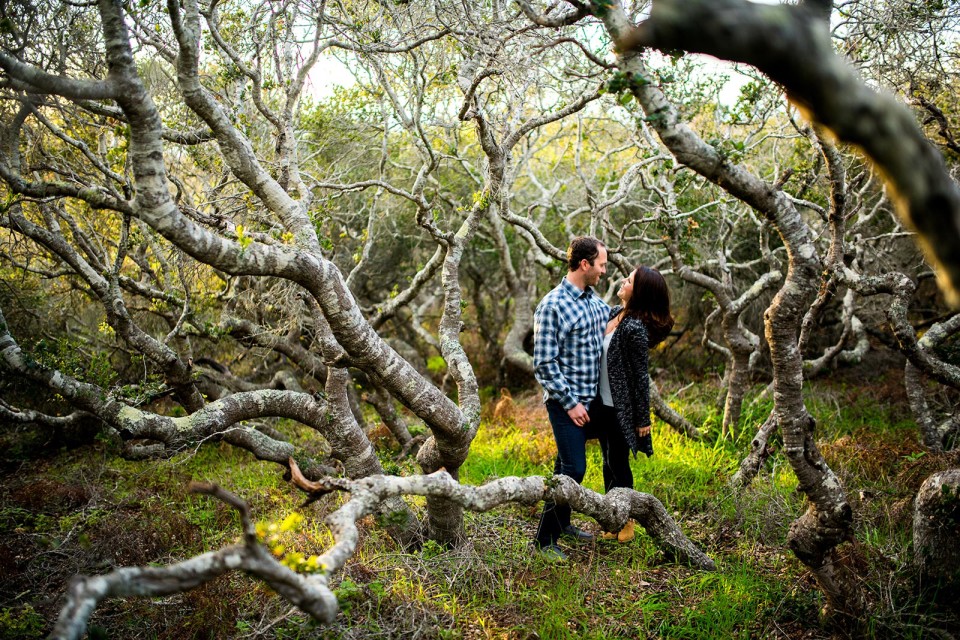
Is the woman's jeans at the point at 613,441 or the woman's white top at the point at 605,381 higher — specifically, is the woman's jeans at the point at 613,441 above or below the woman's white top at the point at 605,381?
below

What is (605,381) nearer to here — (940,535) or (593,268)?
(593,268)

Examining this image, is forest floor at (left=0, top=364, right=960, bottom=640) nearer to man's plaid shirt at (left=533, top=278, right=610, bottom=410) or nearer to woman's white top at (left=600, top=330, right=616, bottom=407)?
woman's white top at (left=600, top=330, right=616, bottom=407)

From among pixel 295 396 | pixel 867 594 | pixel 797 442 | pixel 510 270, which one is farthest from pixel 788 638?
pixel 510 270

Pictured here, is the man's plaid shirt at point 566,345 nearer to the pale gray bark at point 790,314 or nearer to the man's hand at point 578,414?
the man's hand at point 578,414

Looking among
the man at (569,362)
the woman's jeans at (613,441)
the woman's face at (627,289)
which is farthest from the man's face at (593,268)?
the woman's jeans at (613,441)

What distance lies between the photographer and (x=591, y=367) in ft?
14.4

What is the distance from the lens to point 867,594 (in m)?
3.52

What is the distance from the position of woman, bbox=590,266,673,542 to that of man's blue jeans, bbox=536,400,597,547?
35 cm

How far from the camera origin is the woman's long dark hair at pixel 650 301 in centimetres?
455

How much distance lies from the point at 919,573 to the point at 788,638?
89 cm

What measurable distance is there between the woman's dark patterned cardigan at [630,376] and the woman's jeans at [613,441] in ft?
0.49

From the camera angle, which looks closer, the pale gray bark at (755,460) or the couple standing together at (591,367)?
the couple standing together at (591,367)

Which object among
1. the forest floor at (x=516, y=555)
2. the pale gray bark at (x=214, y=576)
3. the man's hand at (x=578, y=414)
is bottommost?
the forest floor at (x=516, y=555)

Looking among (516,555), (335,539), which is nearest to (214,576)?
(335,539)
